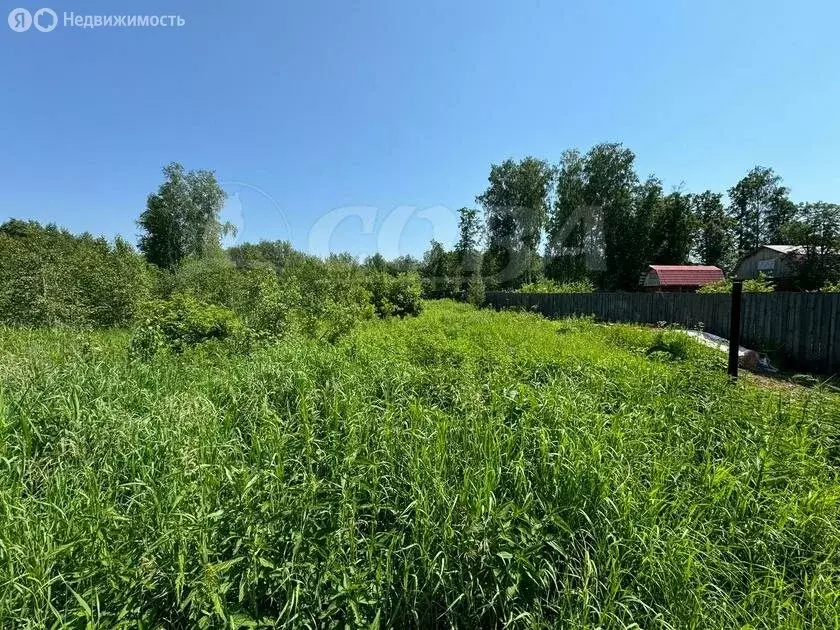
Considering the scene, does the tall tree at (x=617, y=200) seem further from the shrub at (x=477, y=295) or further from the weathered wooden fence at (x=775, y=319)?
the weathered wooden fence at (x=775, y=319)

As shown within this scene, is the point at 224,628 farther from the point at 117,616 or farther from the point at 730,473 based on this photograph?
the point at 730,473

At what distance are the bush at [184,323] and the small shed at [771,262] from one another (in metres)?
29.2

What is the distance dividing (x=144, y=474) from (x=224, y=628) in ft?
3.67

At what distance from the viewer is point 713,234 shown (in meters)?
36.4

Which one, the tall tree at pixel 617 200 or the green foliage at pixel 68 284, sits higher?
the tall tree at pixel 617 200

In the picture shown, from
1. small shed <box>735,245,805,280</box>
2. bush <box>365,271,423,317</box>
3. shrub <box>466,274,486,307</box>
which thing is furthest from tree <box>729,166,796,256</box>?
bush <box>365,271,423,317</box>

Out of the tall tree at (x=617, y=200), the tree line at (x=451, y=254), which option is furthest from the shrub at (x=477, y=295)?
the tall tree at (x=617, y=200)

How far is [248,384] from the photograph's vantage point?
3.57 metres

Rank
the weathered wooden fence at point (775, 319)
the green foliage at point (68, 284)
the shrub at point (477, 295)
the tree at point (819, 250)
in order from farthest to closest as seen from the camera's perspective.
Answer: the shrub at point (477, 295), the tree at point (819, 250), the green foliage at point (68, 284), the weathered wooden fence at point (775, 319)

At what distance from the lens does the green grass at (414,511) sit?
1454 millimetres

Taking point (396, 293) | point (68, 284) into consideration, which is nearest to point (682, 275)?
point (396, 293)

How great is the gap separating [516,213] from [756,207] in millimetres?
31054

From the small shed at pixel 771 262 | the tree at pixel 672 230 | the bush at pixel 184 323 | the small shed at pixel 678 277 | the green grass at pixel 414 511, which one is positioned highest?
the tree at pixel 672 230

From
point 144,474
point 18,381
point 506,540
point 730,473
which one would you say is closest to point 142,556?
point 144,474
